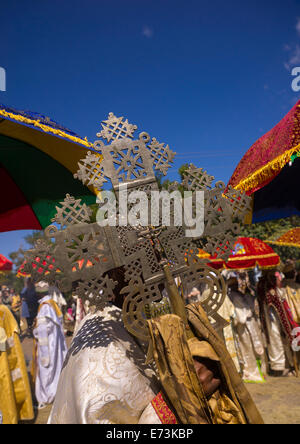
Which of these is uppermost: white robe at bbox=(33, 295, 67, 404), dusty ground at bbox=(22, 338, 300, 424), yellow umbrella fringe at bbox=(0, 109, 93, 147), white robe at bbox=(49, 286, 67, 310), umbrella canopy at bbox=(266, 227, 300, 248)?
yellow umbrella fringe at bbox=(0, 109, 93, 147)

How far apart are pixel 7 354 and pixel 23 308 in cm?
841

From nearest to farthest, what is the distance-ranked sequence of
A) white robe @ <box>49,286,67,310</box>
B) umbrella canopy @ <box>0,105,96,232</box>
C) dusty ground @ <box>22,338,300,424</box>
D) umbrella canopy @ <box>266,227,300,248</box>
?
umbrella canopy @ <box>0,105,96,232</box>
dusty ground @ <box>22,338,300,424</box>
umbrella canopy @ <box>266,227,300,248</box>
white robe @ <box>49,286,67,310</box>

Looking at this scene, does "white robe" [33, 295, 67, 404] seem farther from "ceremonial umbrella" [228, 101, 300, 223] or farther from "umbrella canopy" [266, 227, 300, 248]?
"umbrella canopy" [266, 227, 300, 248]

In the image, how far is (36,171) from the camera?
13.7 feet

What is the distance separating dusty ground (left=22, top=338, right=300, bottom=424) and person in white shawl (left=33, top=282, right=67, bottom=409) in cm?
38

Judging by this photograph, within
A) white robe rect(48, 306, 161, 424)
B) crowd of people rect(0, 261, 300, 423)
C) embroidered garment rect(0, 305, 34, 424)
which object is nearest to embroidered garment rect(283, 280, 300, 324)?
crowd of people rect(0, 261, 300, 423)

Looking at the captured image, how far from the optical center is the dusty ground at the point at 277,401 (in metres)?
4.80

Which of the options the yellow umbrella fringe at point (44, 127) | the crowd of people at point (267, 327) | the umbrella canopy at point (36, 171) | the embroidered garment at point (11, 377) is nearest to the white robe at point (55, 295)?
the embroidered garment at point (11, 377)

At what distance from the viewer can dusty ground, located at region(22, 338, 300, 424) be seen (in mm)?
4805

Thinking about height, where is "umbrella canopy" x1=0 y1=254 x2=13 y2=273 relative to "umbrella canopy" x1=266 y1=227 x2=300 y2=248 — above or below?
below

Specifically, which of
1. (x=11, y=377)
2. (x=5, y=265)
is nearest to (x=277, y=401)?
(x=11, y=377)

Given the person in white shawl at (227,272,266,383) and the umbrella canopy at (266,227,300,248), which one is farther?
the umbrella canopy at (266,227,300,248)
